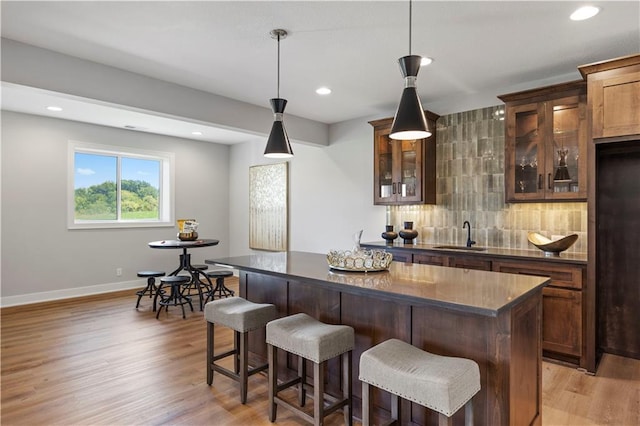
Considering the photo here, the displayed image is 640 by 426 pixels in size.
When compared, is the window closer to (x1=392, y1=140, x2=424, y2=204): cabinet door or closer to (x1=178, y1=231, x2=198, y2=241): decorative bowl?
(x1=178, y1=231, x2=198, y2=241): decorative bowl

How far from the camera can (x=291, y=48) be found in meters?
3.11

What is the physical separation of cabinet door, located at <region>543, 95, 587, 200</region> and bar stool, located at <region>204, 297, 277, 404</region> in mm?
2804

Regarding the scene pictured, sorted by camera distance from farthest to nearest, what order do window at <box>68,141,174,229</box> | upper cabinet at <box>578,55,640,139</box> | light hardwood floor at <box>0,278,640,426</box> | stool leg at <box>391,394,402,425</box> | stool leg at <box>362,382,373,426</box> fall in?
window at <box>68,141,174,229</box>, upper cabinet at <box>578,55,640,139</box>, light hardwood floor at <box>0,278,640,426</box>, stool leg at <box>391,394,402,425</box>, stool leg at <box>362,382,373,426</box>

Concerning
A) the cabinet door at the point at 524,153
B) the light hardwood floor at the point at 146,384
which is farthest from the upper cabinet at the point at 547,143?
the light hardwood floor at the point at 146,384

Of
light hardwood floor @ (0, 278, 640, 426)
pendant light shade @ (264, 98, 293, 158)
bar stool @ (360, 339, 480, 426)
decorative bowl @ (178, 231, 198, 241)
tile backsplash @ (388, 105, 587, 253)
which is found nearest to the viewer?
bar stool @ (360, 339, 480, 426)

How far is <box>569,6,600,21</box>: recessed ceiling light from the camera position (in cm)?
248

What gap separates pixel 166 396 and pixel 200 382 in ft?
0.91

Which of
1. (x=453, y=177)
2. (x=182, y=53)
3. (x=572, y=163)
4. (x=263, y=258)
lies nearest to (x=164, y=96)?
(x=182, y=53)

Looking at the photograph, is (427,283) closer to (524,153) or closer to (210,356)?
(210,356)

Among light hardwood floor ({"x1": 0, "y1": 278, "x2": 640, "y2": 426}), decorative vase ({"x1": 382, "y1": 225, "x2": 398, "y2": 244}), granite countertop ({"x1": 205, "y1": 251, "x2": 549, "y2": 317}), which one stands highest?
decorative vase ({"x1": 382, "y1": 225, "x2": 398, "y2": 244})

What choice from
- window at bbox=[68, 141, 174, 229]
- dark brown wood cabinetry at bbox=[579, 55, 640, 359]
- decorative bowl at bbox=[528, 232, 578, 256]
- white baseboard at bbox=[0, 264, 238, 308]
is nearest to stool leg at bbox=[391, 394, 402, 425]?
dark brown wood cabinetry at bbox=[579, 55, 640, 359]

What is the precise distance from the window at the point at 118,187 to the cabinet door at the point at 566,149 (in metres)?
5.82

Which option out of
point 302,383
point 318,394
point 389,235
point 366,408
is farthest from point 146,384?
point 389,235

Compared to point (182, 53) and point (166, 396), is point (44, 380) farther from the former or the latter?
point (182, 53)
